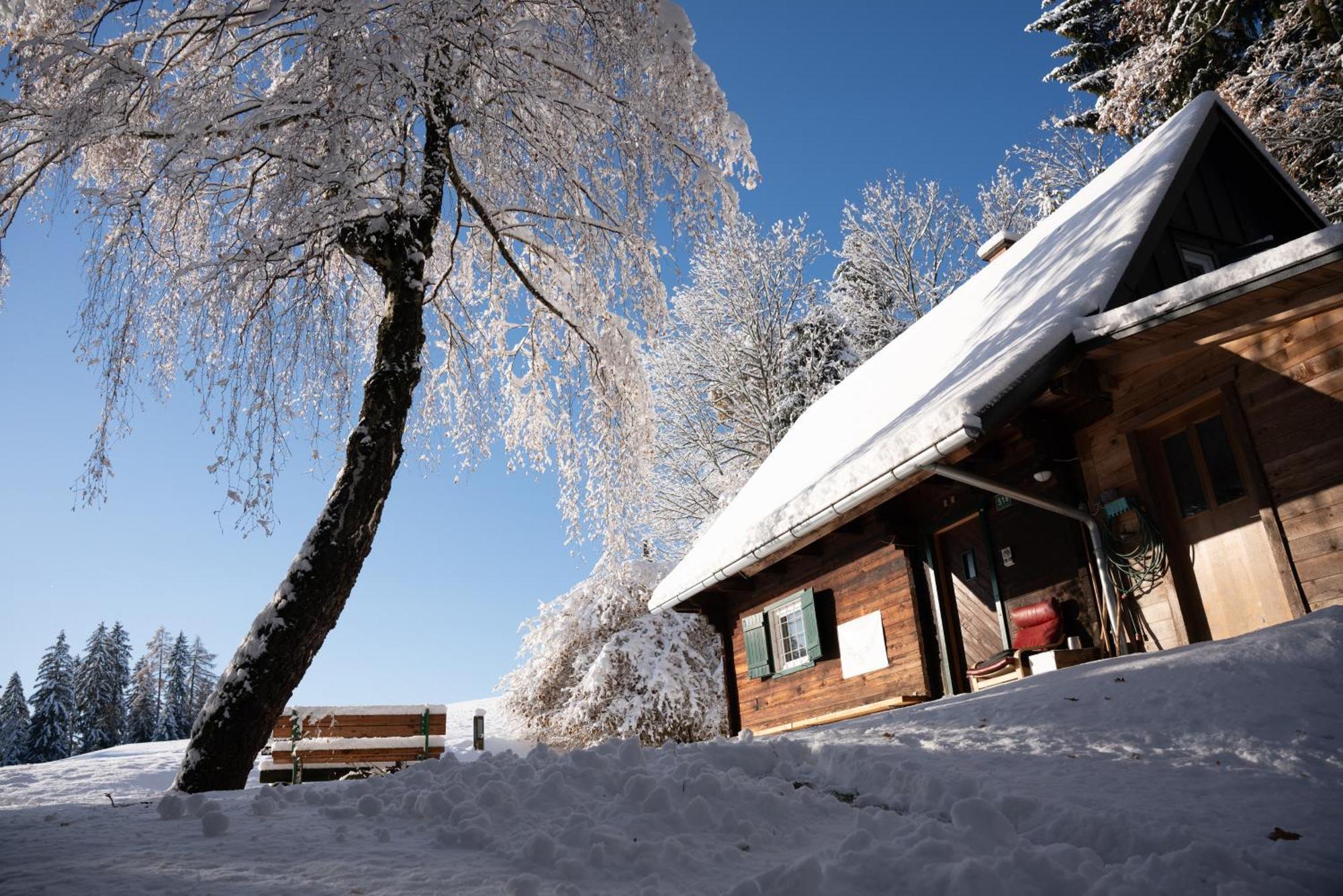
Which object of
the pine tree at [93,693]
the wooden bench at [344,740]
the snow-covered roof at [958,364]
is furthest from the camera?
the pine tree at [93,693]

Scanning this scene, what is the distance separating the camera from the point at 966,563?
29.4ft

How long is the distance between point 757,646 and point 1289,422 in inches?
286

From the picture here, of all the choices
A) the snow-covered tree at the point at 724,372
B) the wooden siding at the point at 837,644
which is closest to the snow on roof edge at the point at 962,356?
the wooden siding at the point at 837,644

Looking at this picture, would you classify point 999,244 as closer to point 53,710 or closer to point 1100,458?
point 1100,458

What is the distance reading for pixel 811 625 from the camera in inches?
409

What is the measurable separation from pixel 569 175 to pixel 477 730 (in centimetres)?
757

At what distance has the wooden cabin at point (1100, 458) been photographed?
19.7ft

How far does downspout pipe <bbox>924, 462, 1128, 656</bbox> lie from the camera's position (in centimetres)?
688

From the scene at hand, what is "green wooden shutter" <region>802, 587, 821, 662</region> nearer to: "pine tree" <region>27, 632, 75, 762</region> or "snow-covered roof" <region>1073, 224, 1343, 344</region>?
"snow-covered roof" <region>1073, 224, 1343, 344</region>

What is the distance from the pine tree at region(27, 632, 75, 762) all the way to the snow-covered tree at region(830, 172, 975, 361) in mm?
35243

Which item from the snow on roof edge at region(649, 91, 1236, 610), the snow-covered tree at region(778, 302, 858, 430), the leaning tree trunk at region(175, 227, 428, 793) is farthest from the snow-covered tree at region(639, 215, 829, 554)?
the leaning tree trunk at region(175, 227, 428, 793)

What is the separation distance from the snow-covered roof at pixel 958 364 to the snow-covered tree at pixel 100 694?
3470 centimetres

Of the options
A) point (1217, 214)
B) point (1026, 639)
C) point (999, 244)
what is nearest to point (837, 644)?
point (1026, 639)

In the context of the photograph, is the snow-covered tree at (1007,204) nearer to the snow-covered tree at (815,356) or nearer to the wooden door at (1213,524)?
the snow-covered tree at (815,356)
